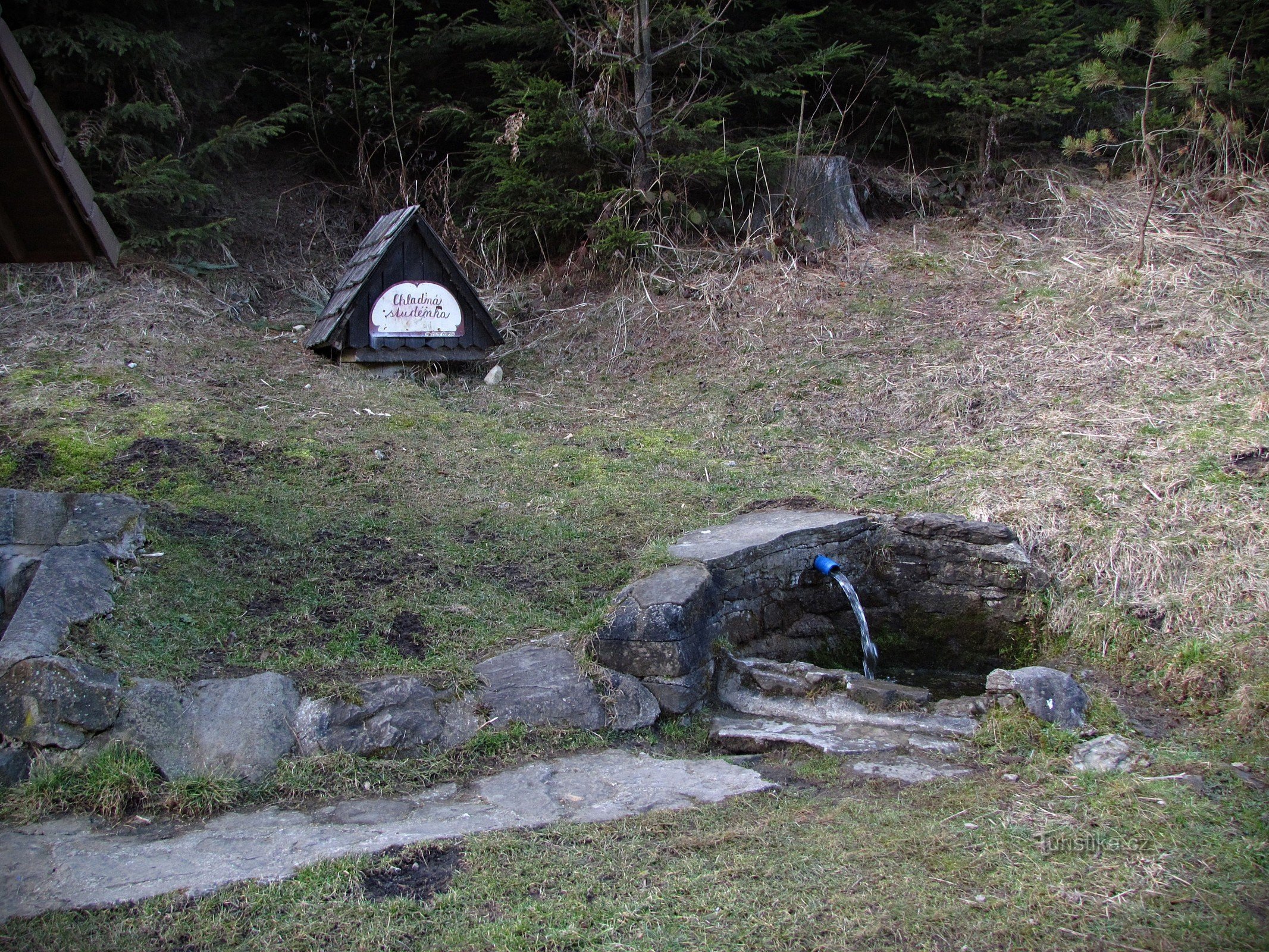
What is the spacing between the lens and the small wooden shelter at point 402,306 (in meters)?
7.86

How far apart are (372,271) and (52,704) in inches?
196

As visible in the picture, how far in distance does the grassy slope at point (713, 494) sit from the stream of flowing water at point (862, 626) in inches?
34.0

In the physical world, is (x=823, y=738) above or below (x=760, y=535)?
below

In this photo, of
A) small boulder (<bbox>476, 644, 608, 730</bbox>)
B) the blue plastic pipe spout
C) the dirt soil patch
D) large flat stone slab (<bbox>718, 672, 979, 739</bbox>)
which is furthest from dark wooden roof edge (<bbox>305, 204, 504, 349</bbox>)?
the dirt soil patch

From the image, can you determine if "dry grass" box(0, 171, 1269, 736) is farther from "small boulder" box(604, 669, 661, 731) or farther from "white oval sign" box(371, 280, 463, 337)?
"small boulder" box(604, 669, 661, 731)

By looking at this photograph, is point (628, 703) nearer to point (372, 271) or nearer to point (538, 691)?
point (538, 691)

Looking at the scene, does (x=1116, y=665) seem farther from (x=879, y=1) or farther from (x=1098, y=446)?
(x=879, y=1)

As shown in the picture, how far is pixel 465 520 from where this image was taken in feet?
18.8

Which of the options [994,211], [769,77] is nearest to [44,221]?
[769,77]

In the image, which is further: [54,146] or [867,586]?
[867,586]

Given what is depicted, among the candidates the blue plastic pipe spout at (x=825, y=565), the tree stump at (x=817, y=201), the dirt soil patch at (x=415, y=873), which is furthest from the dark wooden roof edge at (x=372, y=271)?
the dirt soil patch at (x=415, y=873)

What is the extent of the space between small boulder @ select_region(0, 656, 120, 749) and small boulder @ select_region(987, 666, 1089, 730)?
368cm

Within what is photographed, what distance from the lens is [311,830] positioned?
3.22 metres

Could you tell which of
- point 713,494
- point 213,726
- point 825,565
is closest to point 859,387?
point 713,494
